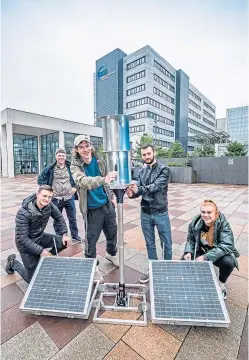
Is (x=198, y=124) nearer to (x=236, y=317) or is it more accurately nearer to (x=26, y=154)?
(x=26, y=154)

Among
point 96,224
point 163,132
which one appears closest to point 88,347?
point 96,224

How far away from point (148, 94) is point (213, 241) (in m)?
53.7

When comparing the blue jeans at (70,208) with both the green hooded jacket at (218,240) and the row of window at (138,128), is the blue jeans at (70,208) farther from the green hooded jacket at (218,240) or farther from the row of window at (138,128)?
the row of window at (138,128)

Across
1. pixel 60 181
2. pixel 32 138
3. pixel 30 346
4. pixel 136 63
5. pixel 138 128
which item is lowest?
pixel 30 346

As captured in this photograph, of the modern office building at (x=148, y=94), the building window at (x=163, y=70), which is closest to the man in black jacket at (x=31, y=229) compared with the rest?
the modern office building at (x=148, y=94)

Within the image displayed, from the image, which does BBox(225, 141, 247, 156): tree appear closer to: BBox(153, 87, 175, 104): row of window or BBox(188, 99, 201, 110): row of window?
BBox(153, 87, 175, 104): row of window

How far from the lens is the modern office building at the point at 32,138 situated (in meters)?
21.5

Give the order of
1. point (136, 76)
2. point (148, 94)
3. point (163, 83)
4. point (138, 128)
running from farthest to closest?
point (163, 83) → point (136, 76) → point (138, 128) → point (148, 94)

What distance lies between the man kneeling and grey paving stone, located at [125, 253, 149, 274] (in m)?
0.86

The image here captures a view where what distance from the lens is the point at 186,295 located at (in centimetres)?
211

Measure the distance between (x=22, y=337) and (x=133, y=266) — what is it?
1.73 metres

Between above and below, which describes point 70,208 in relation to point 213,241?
above

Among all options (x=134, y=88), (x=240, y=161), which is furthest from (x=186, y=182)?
(x=134, y=88)

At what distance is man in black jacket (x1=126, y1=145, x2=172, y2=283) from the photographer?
2658 mm
